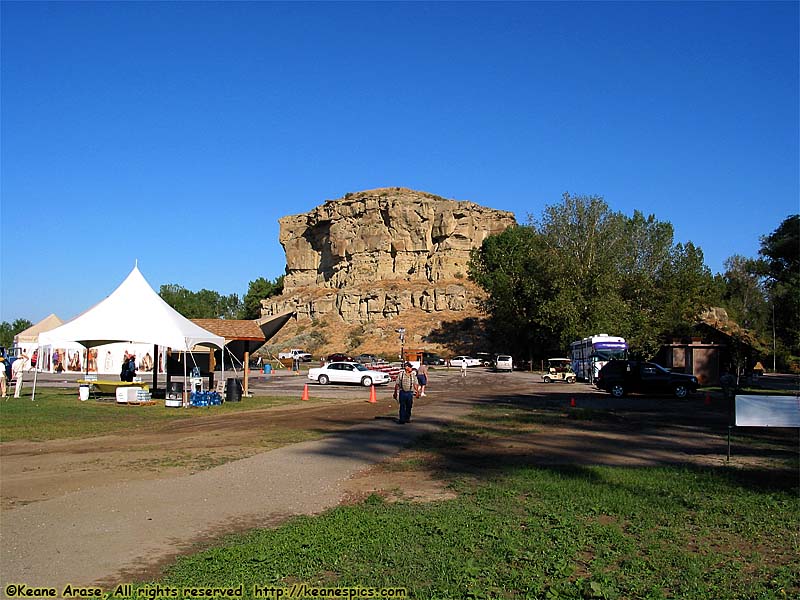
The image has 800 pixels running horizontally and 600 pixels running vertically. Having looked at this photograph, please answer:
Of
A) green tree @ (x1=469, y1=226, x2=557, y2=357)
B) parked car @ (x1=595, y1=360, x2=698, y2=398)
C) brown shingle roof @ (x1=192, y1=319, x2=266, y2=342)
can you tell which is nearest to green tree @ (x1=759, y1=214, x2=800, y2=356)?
parked car @ (x1=595, y1=360, x2=698, y2=398)

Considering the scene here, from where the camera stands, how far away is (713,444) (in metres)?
15.5

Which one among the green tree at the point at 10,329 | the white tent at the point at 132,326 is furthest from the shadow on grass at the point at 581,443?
the green tree at the point at 10,329

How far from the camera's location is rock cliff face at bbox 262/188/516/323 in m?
106

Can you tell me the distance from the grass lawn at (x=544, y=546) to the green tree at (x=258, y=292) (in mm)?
122186

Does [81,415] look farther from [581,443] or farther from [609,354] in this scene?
[609,354]

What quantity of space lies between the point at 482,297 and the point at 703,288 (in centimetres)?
3776

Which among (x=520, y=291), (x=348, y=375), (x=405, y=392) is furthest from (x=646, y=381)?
(x=520, y=291)

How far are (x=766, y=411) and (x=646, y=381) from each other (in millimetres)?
20725

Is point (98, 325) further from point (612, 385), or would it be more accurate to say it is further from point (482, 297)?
point (482, 297)

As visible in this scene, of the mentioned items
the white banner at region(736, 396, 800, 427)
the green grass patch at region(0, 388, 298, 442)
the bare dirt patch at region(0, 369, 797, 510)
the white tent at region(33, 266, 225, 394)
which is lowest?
the green grass patch at region(0, 388, 298, 442)

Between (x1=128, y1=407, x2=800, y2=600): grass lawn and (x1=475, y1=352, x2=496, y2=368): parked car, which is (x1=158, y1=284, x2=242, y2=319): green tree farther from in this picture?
(x1=128, y1=407, x2=800, y2=600): grass lawn

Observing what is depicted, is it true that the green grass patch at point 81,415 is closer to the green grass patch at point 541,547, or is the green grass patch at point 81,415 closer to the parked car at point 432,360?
the green grass patch at point 541,547

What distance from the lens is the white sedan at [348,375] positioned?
40.8 meters

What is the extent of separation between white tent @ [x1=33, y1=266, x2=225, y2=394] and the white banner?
2030 centimetres
